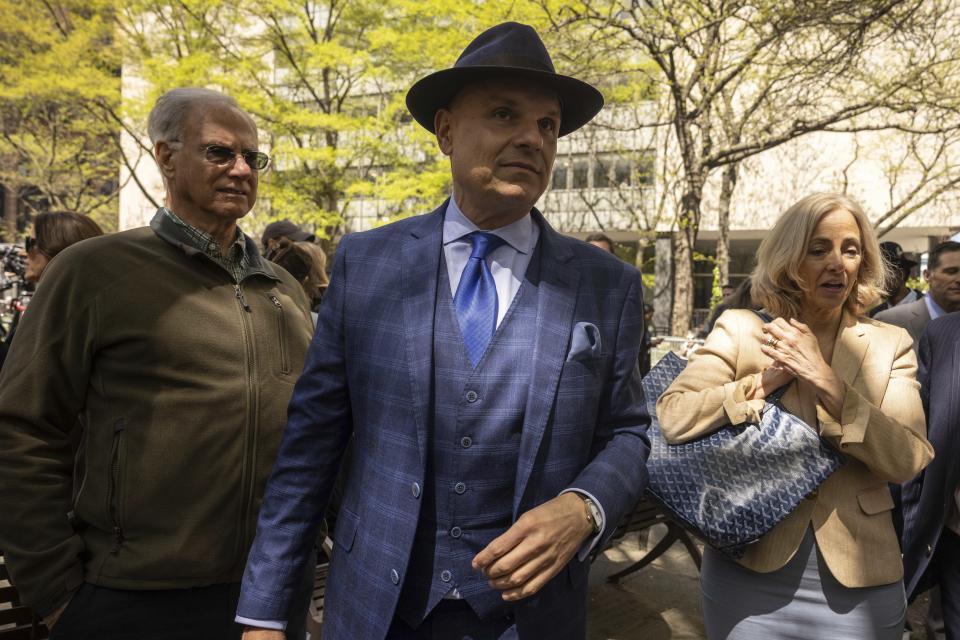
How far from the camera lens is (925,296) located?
209 inches

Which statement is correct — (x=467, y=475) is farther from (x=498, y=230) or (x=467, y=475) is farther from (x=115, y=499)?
(x=115, y=499)

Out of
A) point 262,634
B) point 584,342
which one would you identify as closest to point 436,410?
point 584,342

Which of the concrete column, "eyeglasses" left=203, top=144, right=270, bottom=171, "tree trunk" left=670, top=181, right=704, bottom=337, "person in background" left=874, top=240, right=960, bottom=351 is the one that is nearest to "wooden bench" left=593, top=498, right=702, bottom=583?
"person in background" left=874, top=240, right=960, bottom=351

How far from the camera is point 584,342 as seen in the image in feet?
5.43

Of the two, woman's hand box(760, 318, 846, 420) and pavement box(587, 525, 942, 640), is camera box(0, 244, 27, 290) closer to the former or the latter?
pavement box(587, 525, 942, 640)

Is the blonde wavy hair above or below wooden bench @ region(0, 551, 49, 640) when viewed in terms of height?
above

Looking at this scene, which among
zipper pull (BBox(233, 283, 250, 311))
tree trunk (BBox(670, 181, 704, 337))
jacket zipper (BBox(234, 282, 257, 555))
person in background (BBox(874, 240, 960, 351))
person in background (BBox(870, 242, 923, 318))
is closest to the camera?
jacket zipper (BBox(234, 282, 257, 555))

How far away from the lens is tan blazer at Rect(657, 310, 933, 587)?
2.31 metres

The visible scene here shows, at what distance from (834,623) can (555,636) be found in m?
1.29

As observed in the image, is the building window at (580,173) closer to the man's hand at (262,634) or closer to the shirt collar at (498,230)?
the shirt collar at (498,230)

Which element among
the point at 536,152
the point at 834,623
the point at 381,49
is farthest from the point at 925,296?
the point at 381,49

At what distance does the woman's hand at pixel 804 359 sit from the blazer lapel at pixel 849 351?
0.13 m

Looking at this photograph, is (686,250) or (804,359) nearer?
(804,359)

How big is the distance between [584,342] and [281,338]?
115 centimetres
